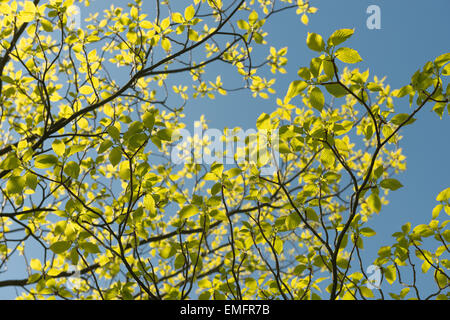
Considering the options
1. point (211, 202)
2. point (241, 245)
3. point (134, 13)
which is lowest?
point (241, 245)

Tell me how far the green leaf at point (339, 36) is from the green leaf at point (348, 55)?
4cm

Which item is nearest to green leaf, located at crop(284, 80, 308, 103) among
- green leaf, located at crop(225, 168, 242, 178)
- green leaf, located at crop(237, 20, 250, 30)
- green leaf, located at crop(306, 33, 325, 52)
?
green leaf, located at crop(306, 33, 325, 52)

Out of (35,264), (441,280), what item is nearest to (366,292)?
(441,280)

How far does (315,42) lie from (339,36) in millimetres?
96

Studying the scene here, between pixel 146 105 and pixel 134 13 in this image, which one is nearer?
pixel 134 13

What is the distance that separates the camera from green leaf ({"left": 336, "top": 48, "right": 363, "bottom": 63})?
1.28m

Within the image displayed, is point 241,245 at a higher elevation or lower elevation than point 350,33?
lower

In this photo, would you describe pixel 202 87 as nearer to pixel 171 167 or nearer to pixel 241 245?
pixel 171 167

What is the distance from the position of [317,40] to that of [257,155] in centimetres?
74

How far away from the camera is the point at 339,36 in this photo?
1238mm

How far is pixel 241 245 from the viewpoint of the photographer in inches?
82.4

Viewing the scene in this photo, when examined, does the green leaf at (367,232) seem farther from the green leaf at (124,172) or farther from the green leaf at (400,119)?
the green leaf at (124,172)
